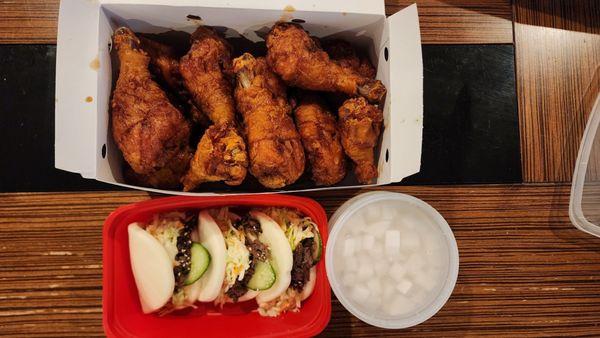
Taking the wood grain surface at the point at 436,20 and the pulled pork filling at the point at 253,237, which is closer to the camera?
the pulled pork filling at the point at 253,237

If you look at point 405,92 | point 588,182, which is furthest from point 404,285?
point 588,182

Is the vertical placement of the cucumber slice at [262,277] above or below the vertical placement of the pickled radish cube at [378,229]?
below

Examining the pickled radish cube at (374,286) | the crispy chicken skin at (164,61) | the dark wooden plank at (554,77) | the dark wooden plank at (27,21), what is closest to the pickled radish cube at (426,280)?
the pickled radish cube at (374,286)

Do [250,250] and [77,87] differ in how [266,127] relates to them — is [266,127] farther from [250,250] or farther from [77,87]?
[77,87]

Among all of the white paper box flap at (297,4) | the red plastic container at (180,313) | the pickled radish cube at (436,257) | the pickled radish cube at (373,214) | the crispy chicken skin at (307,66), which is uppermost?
the white paper box flap at (297,4)

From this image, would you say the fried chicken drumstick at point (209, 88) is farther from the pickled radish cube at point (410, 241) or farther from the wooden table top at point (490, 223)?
the pickled radish cube at point (410, 241)

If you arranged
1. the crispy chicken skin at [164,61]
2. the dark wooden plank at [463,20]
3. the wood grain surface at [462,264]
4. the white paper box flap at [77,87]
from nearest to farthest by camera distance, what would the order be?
the white paper box flap at [77,87] < the crispy chicken skin at [164,61] < the wood grain surface at [462,264] < the dark wooden plank at [463,20]

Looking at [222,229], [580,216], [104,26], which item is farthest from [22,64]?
[580,216]
